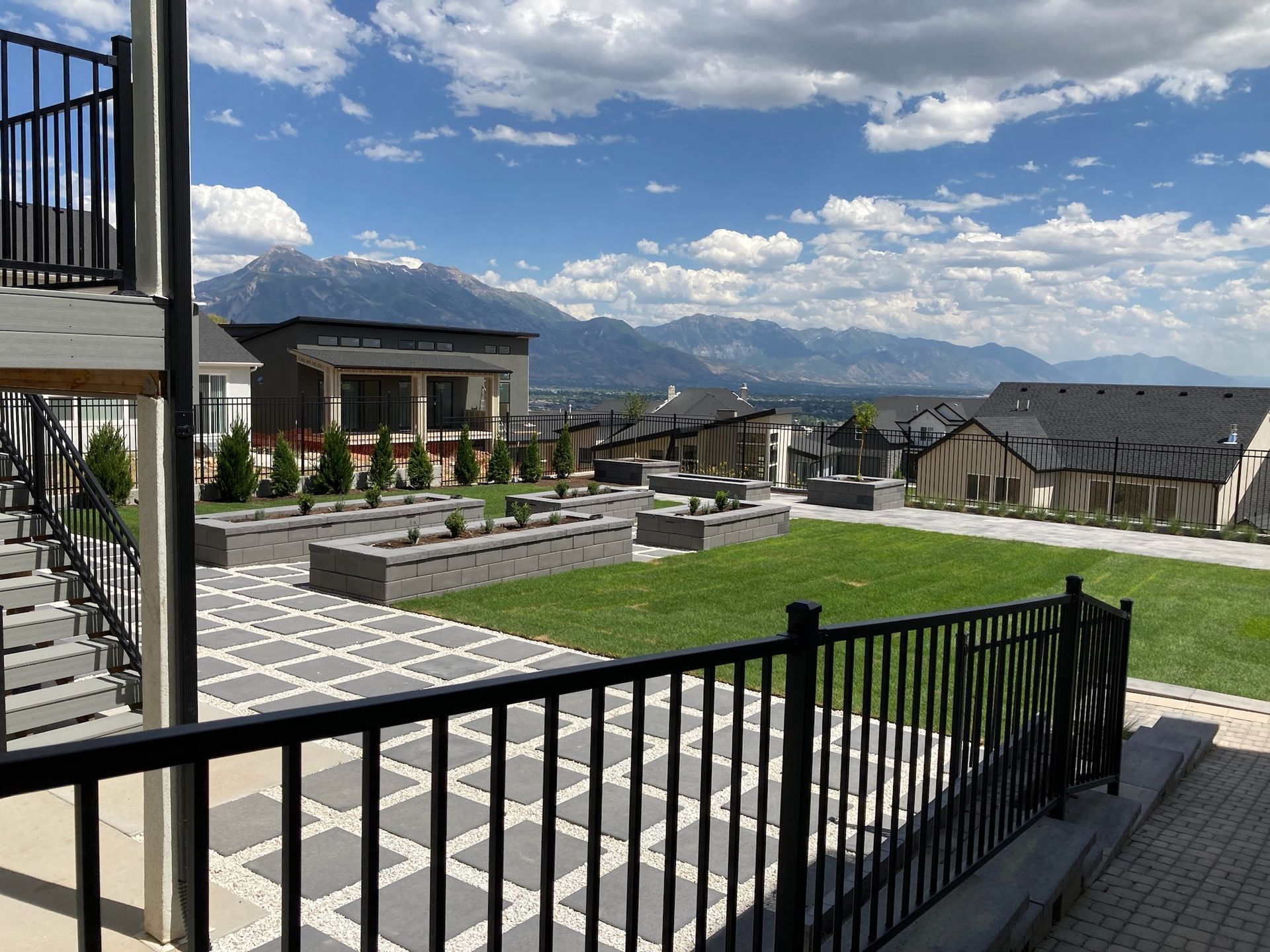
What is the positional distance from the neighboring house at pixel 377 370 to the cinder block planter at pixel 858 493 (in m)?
16.8

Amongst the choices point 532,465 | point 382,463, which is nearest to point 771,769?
point 382,463

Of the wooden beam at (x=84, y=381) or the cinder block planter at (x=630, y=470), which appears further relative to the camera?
the cinder block planter at (x=630, y=470)

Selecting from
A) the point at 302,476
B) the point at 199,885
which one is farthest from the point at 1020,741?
the point at 302,476

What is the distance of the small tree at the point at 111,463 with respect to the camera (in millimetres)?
15391

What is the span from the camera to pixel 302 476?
1912cm

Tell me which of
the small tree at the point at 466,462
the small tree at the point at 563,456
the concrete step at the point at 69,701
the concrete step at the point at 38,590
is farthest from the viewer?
the small tree at the point at 563,456

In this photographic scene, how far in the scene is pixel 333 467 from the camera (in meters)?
18.7

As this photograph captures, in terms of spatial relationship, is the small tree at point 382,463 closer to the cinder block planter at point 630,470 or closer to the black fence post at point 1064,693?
the cinder block planter at point 630,470

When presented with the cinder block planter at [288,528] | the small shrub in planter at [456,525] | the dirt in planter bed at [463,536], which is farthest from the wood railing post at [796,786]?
the cinder block planter at [288,528]

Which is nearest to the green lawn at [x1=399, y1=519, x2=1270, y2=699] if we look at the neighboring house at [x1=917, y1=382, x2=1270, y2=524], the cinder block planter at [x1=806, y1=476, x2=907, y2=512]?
the cinder block planter at [x1=806, y1=476, x2=907, y2=512]

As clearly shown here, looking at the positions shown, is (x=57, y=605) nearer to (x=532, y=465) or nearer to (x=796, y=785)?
(x=796, y=785)

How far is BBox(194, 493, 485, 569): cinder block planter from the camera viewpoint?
39.0ft

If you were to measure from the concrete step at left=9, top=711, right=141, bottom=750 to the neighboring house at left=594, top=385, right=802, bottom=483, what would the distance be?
55.9 ft

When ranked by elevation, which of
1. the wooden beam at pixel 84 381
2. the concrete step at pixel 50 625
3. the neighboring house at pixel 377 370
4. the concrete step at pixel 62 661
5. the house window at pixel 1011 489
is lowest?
the house window at pixel 1011 489
